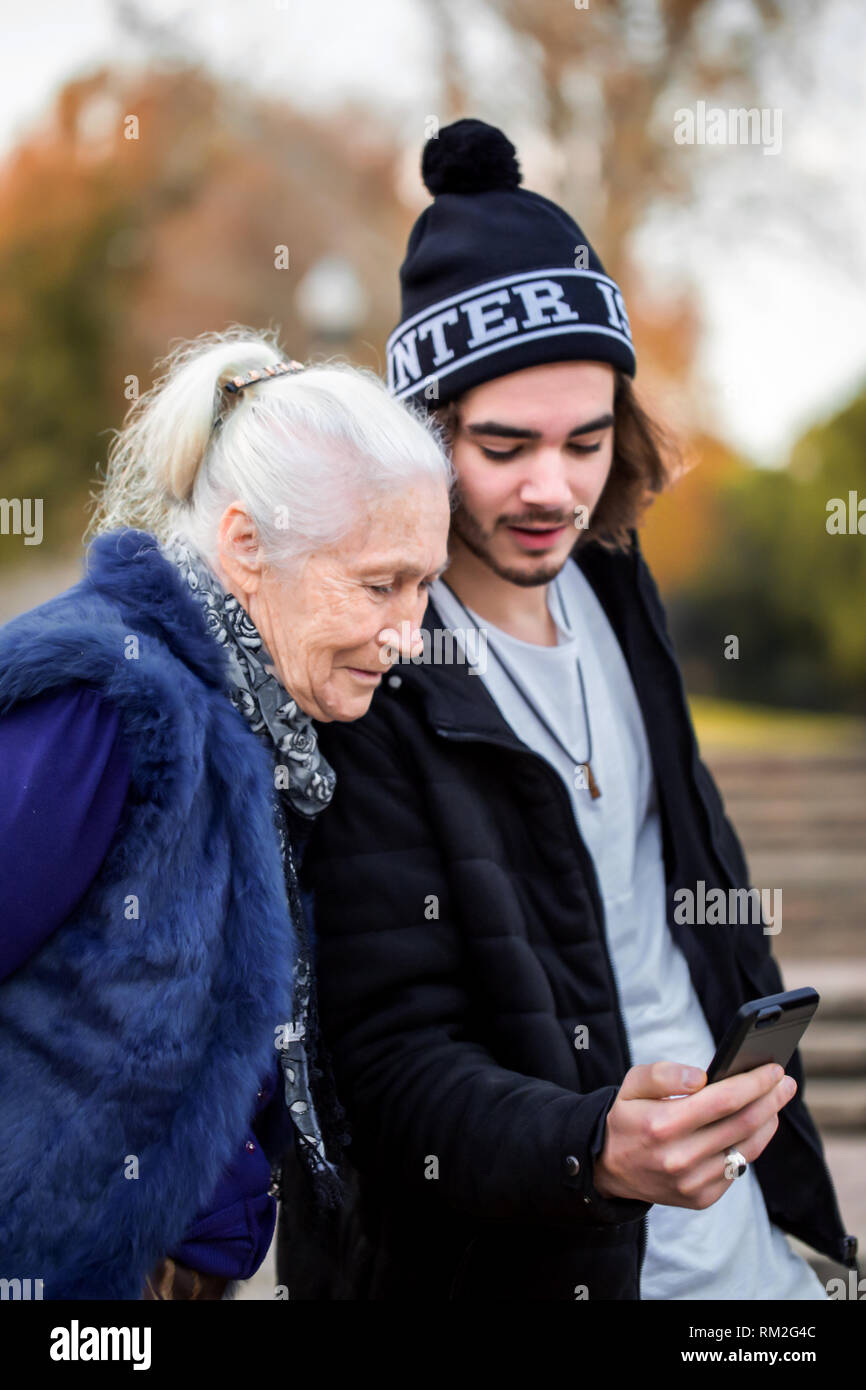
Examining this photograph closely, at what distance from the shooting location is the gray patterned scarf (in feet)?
6.05

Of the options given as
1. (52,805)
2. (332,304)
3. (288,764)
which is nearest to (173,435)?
(288,764)

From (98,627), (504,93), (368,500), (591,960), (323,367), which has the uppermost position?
(504,93)

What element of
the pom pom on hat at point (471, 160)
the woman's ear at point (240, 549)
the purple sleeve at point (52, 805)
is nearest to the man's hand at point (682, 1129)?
the purple sleeve at point (52, 805)

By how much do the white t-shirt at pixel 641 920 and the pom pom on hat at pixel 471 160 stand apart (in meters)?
0.68

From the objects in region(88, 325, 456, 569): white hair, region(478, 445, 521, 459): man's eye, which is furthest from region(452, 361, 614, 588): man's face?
region(88, 325, 456, 569): white hair

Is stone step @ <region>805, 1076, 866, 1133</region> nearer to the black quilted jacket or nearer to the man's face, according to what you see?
the black quilted jacket

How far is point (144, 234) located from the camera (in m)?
20.7

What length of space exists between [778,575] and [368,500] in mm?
17713

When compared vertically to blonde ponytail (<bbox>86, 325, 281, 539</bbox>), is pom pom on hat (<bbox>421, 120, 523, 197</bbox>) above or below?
above

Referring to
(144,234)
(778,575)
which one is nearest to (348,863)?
(778,575)

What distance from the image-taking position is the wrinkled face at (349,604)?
186 centimetres

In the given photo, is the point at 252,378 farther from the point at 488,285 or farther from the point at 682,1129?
the point at 682,1129

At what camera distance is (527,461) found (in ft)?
7.28
